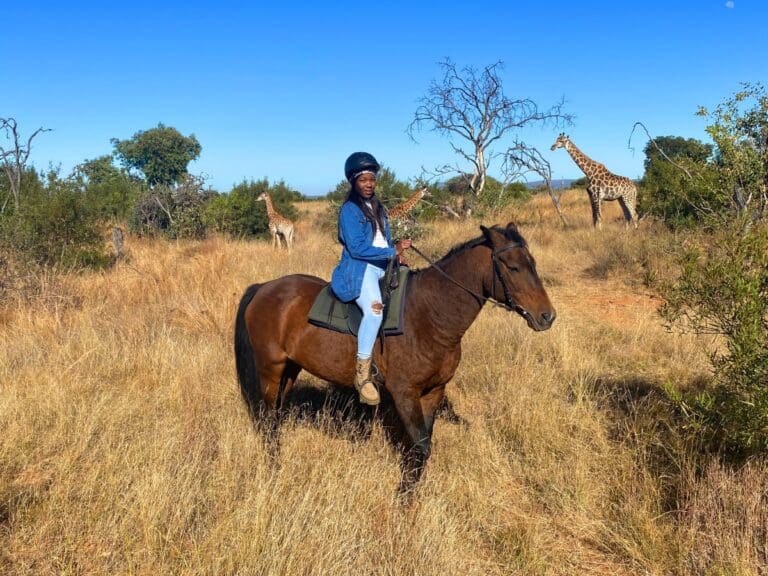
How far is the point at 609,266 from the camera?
11.3m

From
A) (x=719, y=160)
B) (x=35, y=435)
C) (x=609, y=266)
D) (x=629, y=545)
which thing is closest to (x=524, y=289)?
(x=629, y=545)

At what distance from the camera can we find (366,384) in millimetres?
3654

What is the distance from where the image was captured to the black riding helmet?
3.64 meters

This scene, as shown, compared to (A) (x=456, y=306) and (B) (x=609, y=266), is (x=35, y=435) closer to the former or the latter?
(A) (x=456, y=306)

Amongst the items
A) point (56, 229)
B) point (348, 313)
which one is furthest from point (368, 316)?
point (56, 229)

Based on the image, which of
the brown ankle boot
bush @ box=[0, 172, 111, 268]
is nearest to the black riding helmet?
the brown ankle boot

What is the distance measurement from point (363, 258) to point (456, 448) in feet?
6.07

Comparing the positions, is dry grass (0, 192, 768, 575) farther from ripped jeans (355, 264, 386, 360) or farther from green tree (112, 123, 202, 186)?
green tree (112, 123, 202, 186)

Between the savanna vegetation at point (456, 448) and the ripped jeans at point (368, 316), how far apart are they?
2.91ft

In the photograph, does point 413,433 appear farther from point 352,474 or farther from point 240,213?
point 240,213

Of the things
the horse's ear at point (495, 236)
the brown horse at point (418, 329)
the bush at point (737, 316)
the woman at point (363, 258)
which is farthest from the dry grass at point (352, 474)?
the horse's ear at point (495, 236)

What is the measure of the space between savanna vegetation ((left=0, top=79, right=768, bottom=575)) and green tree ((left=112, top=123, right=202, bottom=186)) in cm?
3457

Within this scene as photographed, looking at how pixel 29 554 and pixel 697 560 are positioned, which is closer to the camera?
pixel 29 554

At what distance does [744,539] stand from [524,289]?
1.81 meters
